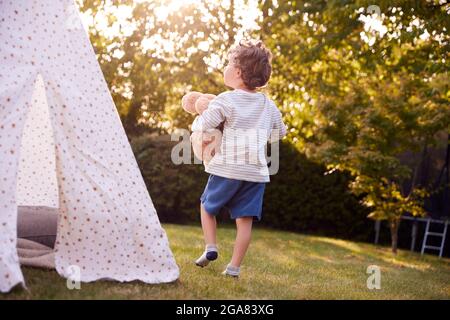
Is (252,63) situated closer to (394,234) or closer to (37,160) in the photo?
(37,160)

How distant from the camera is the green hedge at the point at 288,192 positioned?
36.6 ft

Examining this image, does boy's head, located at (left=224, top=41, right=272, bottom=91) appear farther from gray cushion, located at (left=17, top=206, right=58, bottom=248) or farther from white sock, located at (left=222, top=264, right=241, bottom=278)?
gray cushion, located at (left=17, top=206, right=58, bottom=248)

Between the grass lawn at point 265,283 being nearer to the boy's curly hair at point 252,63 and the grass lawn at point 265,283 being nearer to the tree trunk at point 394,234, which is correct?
the boy's curly hair at point 252,63

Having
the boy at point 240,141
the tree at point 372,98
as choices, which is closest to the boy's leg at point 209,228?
the boy at point 240,141

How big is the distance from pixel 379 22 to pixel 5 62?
555 centimetres

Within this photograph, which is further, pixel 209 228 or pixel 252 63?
pixel 209 228

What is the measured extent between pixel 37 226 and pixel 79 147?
1022 mm

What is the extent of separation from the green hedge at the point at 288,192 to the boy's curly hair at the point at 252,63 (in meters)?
7.35

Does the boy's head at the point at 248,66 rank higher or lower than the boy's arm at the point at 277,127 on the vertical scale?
higher

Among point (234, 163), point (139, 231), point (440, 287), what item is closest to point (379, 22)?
point (440, 287)

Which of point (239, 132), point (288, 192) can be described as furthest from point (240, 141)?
point (288, 192)

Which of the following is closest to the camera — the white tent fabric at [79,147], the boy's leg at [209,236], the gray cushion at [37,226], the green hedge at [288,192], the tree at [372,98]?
the white tent fabric at [79,147]

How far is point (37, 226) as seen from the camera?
421cm
